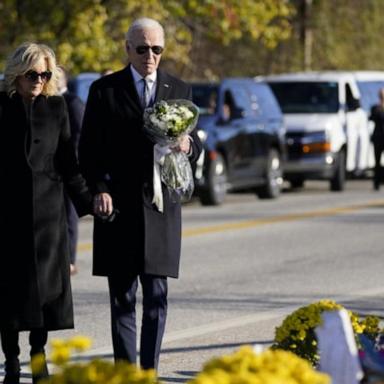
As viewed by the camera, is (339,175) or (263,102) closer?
(263,102)

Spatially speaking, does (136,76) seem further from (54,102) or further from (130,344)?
(130,344)

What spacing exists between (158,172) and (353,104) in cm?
1911

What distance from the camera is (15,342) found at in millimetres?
7859

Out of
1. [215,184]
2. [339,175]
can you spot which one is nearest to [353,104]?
[339,175]

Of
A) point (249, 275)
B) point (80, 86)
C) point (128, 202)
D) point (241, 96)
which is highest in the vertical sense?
point (128, 202)

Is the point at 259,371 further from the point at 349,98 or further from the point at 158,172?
the point at 349,98

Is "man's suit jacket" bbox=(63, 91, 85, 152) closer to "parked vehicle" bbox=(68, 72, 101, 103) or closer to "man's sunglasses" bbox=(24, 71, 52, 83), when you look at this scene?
"man's sunglasses" bbox=(24, 71, 52, 83)

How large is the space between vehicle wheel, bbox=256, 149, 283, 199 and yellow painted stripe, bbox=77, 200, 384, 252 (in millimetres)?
1994

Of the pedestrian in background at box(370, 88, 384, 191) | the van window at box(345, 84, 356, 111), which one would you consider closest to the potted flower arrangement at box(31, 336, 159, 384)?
the pedestrian in background at box(370, 88, 384, 191)

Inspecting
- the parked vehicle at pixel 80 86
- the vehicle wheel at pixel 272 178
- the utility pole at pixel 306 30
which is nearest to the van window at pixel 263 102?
the vehicle wheel at pixel 272 178

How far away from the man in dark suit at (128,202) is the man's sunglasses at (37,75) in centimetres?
25

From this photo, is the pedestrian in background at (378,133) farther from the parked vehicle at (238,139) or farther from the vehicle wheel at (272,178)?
the vehicle wheel at (272,178)

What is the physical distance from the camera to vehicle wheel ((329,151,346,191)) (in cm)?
2622

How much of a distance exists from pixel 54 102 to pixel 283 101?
1972cm
